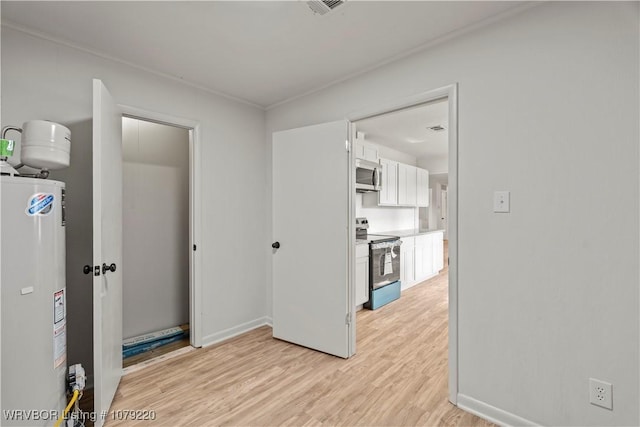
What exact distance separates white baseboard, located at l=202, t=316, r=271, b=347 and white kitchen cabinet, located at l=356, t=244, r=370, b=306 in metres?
1.13

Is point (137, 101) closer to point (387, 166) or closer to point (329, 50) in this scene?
point (329, 50)

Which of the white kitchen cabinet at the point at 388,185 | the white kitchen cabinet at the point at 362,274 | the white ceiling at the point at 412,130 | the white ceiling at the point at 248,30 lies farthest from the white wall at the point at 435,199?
the white ceiling at the point at 248,30

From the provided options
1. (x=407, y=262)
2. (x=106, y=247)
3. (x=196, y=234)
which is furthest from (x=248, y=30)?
(x=407, y=262)

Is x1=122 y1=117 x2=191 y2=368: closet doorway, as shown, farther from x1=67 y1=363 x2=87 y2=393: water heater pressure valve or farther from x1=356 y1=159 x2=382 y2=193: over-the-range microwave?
x1=356 y1=159 x2=382 y2=193: over-the-range microwave

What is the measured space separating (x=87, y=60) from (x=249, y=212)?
5.90ft

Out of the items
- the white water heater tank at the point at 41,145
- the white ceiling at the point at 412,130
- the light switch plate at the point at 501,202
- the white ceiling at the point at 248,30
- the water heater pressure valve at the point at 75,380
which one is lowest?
the water heater pressure valve at the point at 75,380

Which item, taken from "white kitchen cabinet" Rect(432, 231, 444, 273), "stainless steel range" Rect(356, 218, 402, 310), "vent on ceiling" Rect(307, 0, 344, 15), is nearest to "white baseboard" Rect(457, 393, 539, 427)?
"stainless steel range" Rect(356, 218, 402, 310)

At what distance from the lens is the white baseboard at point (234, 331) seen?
112 inches

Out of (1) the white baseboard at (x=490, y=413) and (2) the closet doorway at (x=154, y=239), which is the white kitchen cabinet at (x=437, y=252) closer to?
(1) the white baseboard at (x=490, y=413)

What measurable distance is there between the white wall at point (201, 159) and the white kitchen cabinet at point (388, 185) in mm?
2080

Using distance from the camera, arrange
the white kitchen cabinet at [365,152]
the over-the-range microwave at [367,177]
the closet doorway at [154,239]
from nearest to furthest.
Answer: the closet doorway at [154,239], the white kitchen cabinet at [365,152], the over-the-range microwave at [367,177]

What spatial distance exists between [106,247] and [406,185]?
4.66 m

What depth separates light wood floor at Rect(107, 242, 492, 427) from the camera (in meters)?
1.83

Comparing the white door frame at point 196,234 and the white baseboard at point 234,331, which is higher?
the white door frame at point 196,234
